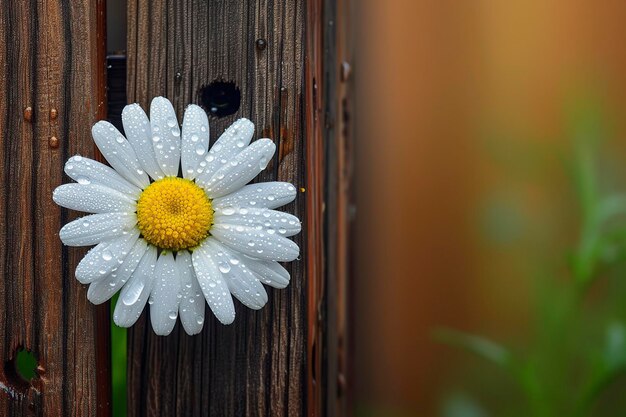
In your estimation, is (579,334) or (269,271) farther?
(579,334)

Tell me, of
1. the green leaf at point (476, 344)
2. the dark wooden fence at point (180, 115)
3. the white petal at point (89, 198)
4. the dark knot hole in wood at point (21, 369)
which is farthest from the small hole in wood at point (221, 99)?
the green leaf at point (476, 344)

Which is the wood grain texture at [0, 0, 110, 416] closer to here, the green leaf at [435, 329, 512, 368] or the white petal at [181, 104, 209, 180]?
the white petal at [181, 104, 209, 180]

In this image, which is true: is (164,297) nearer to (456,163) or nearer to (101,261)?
(101,261)

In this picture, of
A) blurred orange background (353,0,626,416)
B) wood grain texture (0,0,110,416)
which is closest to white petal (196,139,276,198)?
wood grain texture (0,0,110,416)

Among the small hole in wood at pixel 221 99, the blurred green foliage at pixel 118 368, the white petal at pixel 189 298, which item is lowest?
the blurred green foliage at pixel 118 368

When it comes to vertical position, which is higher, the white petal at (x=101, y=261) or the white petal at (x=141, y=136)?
the white petal at (x=141, y=136)

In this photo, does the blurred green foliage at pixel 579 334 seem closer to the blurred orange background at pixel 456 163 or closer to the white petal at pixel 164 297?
the blurred orange background at pixel 456 163

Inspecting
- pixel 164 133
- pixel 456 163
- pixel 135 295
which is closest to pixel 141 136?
pixel 164 133

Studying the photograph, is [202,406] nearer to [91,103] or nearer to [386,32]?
[91,103]
